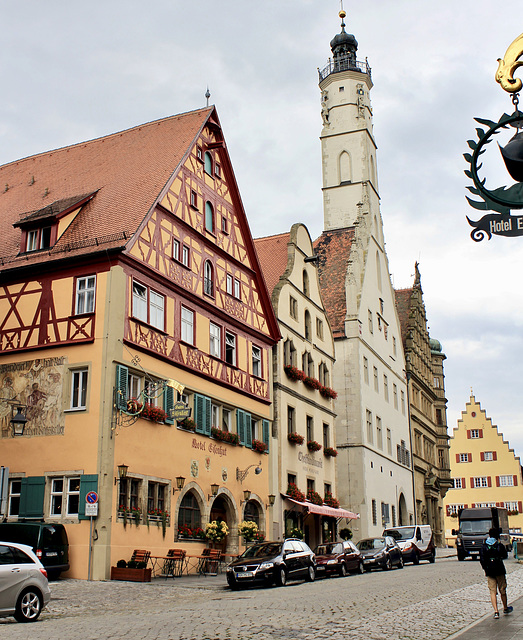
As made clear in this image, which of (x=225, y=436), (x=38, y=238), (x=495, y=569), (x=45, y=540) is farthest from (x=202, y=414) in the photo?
(x=495, y=569)

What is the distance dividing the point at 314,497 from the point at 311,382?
5.31 m

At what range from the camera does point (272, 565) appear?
2144 centimetres

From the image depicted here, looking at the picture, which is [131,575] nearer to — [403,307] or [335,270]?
[335,270]

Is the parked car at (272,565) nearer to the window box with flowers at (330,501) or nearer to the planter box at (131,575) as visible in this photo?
the planter box at (131,575)

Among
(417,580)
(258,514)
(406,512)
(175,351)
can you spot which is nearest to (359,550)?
(258,514)

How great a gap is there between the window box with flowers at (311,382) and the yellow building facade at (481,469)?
1633 inches

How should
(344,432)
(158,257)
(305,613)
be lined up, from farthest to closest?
1. (344,432)
2. (158,257)
3. (305,613)

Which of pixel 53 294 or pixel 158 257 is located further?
pixel 158 257

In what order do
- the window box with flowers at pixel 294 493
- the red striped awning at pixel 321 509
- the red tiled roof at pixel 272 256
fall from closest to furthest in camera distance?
the window box with flowers at pixel 294 493 < the red striped awning at pixel 321 509 < the red tiled roof at pixel 272 256

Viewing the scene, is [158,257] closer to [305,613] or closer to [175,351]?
[175,351]

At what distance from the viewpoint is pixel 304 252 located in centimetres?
3975

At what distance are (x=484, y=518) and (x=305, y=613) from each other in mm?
27842

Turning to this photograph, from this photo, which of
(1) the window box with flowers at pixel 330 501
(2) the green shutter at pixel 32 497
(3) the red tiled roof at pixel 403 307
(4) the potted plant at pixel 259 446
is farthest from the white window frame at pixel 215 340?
(3) the red tiled roof at pixel 403 307

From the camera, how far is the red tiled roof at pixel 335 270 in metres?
46.3
